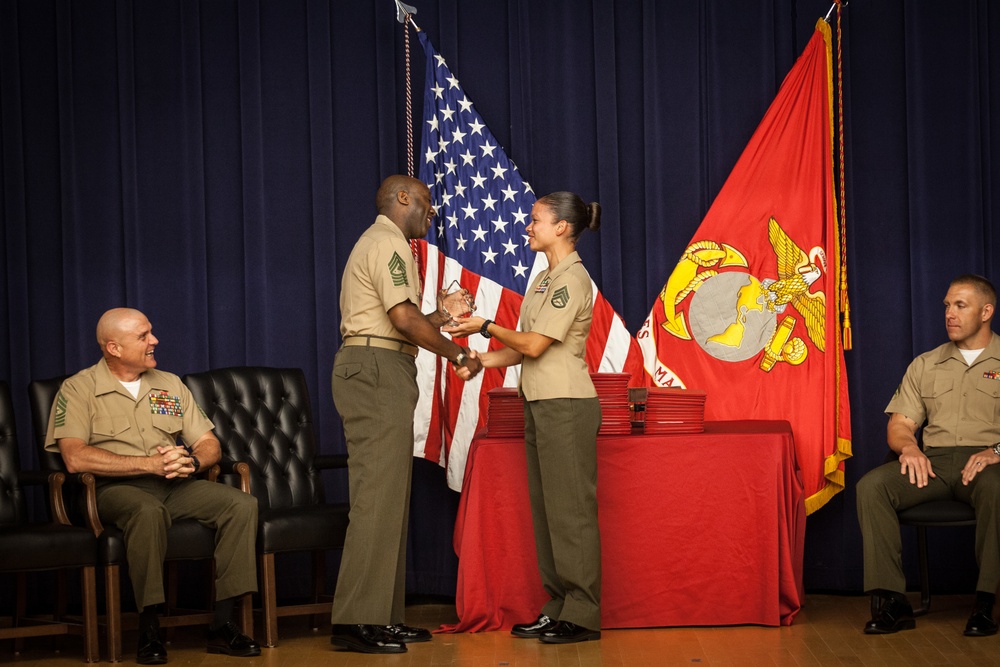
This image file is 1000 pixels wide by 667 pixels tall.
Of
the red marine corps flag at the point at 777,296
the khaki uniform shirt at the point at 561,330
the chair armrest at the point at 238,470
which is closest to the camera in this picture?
the khaki uniform shirt at the point at 561,330

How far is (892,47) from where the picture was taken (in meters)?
5.45

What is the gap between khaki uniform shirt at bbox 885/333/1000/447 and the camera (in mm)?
4652

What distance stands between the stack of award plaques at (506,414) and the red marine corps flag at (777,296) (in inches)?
35.5

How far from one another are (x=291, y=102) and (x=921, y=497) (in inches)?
138

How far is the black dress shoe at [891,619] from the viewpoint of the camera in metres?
4.41

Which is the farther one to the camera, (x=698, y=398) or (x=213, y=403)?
(x=213, y=403)

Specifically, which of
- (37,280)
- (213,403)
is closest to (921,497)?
(213,403)

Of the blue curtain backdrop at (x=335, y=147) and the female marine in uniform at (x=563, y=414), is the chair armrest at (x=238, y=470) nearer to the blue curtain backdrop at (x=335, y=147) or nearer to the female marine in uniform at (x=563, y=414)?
the blue curtain backdrop at (x=335, y=147)

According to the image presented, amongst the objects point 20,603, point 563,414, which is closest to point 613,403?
point 563,414

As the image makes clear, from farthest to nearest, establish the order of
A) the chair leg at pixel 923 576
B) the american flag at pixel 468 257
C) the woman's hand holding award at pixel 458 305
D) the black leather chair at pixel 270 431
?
the american flag at pixel 468 257 → the black leather chair at pixel 270 431 → the chair leg at pixel 923 576 → the woman's hand holding award at pixel 458 305

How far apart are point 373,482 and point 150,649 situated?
1.02 metres

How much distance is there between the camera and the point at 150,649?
4172 mm

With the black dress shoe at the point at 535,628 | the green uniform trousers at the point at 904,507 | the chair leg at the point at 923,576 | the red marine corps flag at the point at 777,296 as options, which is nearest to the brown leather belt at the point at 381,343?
the black dress shoe at the point at 535,628

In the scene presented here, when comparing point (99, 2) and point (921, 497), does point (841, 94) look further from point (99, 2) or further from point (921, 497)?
point (99, 2)
